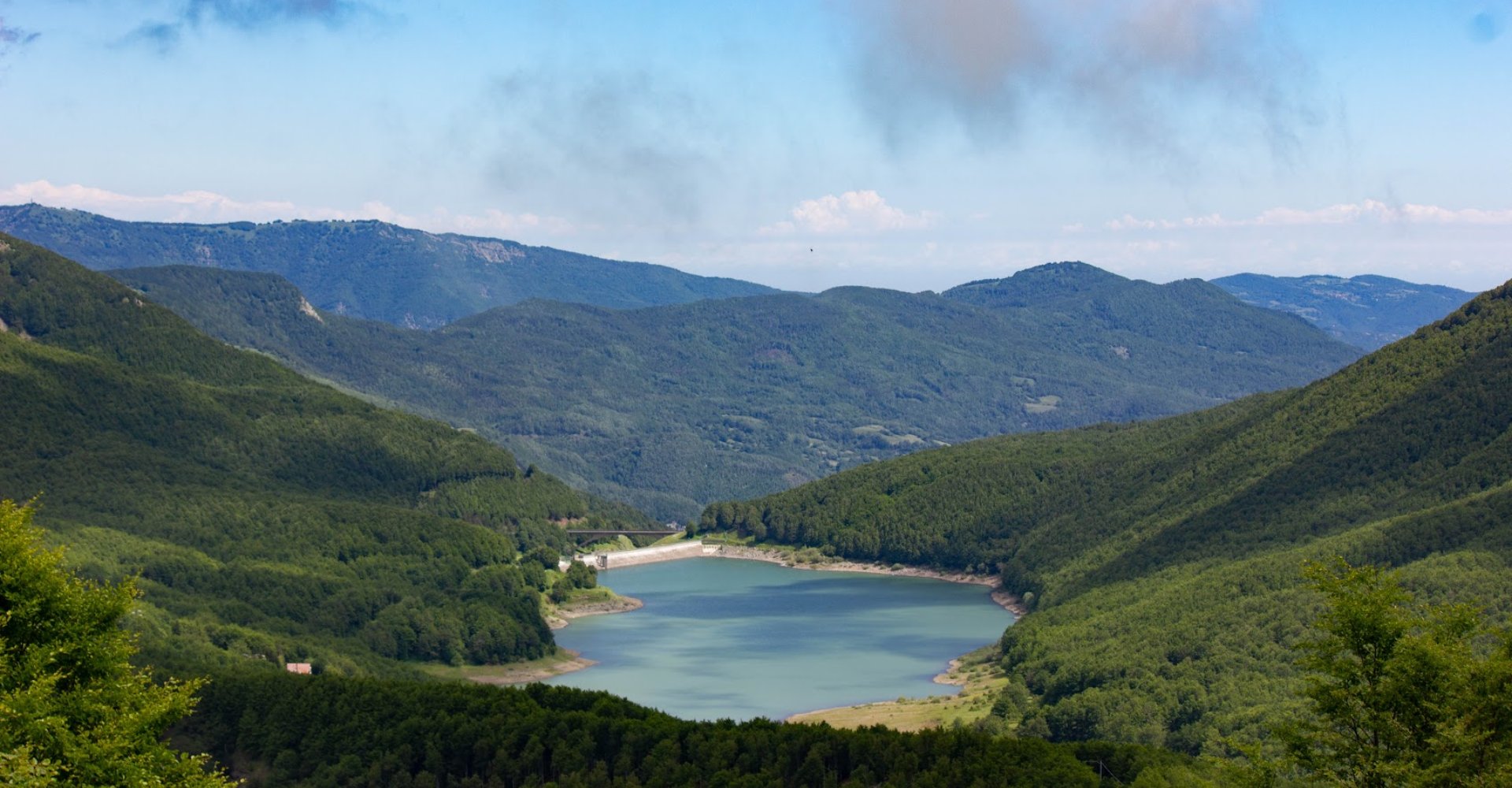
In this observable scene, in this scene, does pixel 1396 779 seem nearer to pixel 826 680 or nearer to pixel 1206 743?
pixel 1206 743

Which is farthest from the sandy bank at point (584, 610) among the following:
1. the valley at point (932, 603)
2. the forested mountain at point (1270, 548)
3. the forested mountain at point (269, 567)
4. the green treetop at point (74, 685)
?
the green treetop at point (74, 685)

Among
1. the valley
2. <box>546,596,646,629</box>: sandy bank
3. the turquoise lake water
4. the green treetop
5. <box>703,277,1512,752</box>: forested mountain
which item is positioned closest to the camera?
the green treetop

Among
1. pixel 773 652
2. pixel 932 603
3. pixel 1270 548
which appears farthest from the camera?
pixel 932 603

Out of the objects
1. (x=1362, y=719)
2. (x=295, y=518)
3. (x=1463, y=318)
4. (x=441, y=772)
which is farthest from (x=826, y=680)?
(x=1362, y=719)

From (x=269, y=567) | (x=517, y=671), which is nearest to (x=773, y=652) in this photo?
(x=517, y=671)

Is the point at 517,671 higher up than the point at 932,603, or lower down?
lower down

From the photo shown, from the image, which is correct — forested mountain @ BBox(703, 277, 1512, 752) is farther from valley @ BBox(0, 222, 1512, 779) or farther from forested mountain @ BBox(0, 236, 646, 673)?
forested mountain @ BBox(0, 236, 646, 673)

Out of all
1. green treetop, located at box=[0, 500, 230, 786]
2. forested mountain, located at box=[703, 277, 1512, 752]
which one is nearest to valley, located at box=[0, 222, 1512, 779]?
forested mountain, located at box=[703, 277, 1512, 752]

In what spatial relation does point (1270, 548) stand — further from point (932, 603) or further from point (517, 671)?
point (517, 671)
